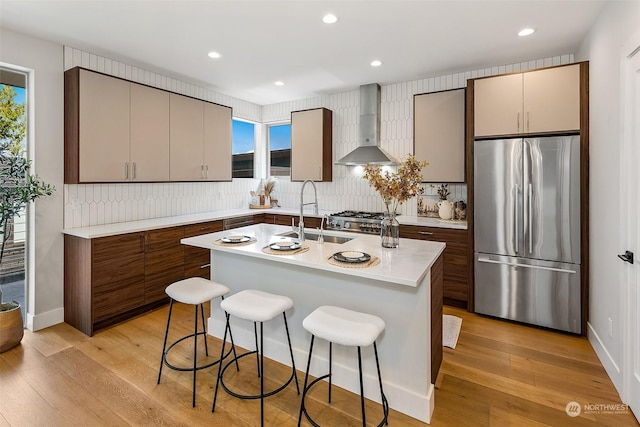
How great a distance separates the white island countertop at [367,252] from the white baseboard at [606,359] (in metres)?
1.40

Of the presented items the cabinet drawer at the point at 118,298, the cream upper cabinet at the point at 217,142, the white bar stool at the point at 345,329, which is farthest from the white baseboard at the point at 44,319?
the white bar stool at the point at 345,329

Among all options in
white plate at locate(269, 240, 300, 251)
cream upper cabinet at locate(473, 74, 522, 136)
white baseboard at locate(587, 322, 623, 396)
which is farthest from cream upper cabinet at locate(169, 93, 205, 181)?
white baseboard at locate(587, 322, 623, 396)

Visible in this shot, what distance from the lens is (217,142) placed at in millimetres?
4688

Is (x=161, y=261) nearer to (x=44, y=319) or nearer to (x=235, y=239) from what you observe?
(x=44, y=319)

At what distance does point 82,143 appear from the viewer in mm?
3164

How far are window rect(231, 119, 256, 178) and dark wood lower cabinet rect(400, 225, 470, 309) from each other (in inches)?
127

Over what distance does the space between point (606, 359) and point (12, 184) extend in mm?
5113

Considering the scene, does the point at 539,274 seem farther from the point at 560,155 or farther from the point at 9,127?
the point at 9,127

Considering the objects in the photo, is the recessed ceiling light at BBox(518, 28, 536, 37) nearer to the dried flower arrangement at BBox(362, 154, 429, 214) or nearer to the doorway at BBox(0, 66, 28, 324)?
the dried flower arrangement at BBox(362, 154, 429, 214)

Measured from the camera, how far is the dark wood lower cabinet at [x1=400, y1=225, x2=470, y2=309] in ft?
11.7

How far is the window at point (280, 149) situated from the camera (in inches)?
225

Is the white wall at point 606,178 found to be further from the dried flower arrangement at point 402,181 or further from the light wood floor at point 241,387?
the dried flower arrangement at point 402,181

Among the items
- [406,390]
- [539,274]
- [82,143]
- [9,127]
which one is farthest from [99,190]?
[539,274]

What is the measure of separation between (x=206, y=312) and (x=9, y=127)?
253 centimetres
